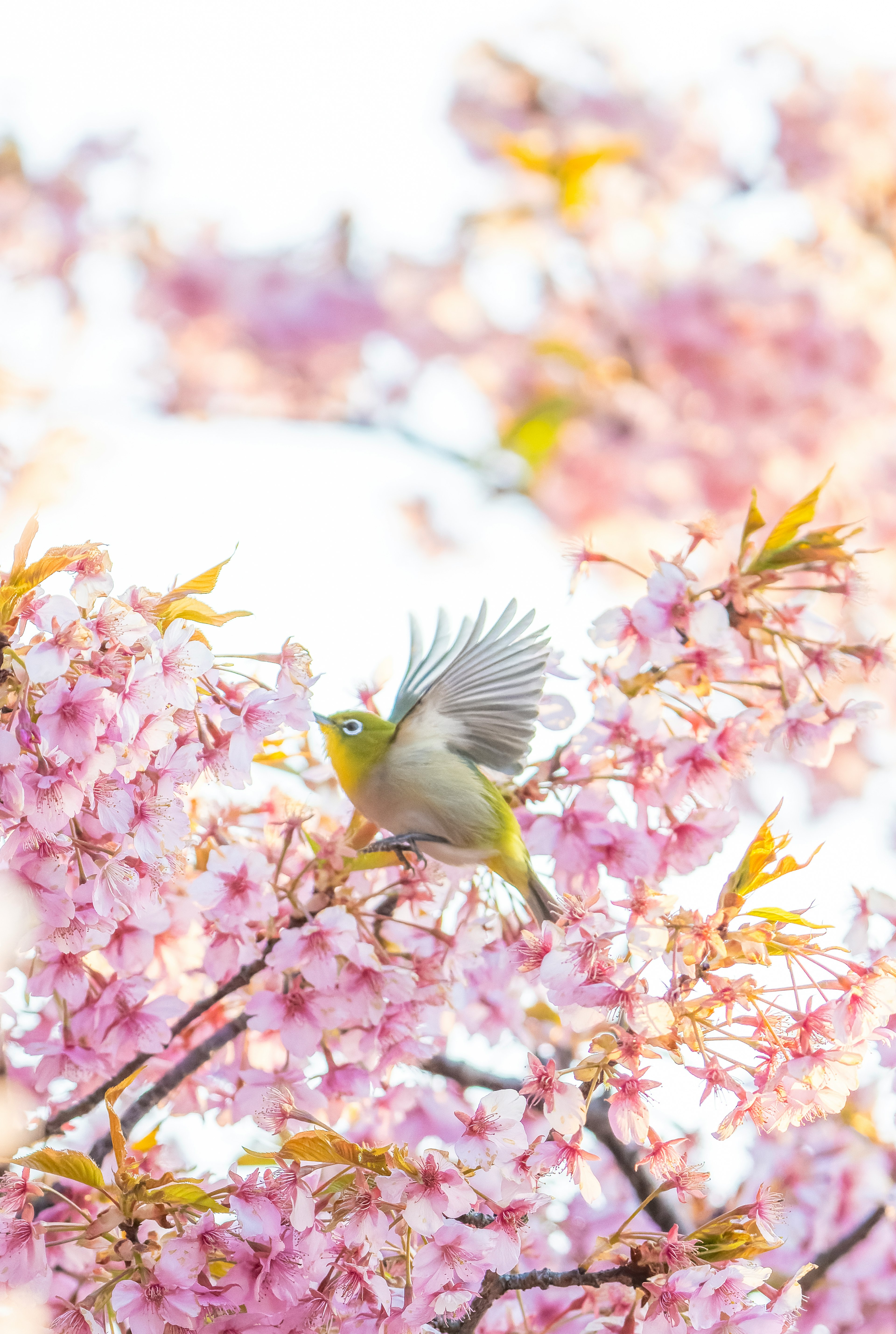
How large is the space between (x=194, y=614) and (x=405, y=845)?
621 mm

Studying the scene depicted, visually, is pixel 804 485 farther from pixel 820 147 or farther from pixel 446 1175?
pixel 446 1175

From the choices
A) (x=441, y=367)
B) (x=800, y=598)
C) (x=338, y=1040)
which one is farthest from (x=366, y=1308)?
(x=441, y=367)

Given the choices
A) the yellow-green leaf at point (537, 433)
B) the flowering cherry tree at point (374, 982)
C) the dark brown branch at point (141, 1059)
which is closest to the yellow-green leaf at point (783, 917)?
the flowering cherry tree at point (374, 982)

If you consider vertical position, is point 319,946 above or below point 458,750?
below

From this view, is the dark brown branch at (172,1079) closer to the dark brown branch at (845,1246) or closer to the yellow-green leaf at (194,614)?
the yellow-green leaf at (194,614)

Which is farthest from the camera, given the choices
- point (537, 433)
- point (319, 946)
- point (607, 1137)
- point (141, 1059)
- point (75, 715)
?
point (537, 433)

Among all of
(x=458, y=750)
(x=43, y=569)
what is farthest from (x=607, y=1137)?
(x=43, y=569)

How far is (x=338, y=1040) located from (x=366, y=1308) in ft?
1.86

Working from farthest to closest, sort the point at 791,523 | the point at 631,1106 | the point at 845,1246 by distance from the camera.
Result: the point at 845,1246, the point at 791,523, the point at 631,1106

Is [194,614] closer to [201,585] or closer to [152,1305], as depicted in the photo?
[201,585]

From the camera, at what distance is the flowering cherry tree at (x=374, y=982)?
1529mm

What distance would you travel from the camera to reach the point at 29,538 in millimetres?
1572

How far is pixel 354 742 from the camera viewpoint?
2.22m

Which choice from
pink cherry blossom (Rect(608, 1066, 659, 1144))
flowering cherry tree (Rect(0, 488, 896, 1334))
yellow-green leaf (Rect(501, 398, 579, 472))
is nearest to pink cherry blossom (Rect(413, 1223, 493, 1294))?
flowering cherry tree (Rect(0, 488, 896, 1334))
